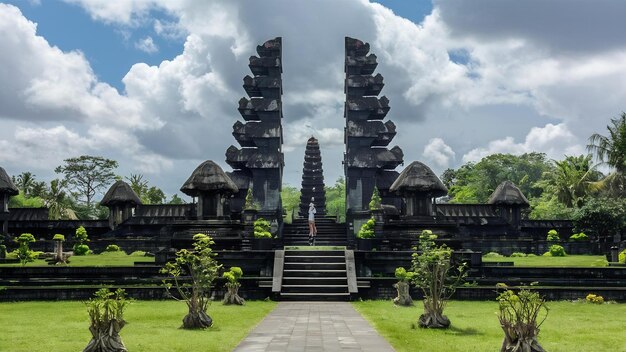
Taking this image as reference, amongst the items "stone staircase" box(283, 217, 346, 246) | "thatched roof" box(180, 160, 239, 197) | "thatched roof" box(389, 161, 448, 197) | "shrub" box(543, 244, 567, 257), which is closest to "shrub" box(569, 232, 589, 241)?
"shrub" box(543, 244, 567, 257)

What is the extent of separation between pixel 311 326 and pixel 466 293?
921 centimetres

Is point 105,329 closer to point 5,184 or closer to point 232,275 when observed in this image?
point 232,275

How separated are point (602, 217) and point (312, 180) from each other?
124 feet

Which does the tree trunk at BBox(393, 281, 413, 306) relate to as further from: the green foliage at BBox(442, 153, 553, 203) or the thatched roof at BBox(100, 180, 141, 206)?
the green foliage at BBox(442, 153, 553, 203)

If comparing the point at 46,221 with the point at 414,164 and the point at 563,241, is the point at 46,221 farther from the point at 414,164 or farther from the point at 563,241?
the point at 563,241

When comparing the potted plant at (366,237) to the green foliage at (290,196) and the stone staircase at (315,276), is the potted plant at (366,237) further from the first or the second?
the green foliage at (290,196)

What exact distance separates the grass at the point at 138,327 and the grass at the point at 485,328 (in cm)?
343

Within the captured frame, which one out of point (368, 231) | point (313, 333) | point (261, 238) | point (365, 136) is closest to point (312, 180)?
point (365, 136)

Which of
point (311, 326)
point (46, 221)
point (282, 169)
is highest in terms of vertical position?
point (282, 169)

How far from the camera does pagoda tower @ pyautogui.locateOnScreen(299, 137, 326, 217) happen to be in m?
75.1

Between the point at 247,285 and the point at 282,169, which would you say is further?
the point at 282,169

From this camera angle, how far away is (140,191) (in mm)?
85062

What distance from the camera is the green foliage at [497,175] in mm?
87438

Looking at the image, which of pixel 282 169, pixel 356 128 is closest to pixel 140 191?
pixel 282 169
